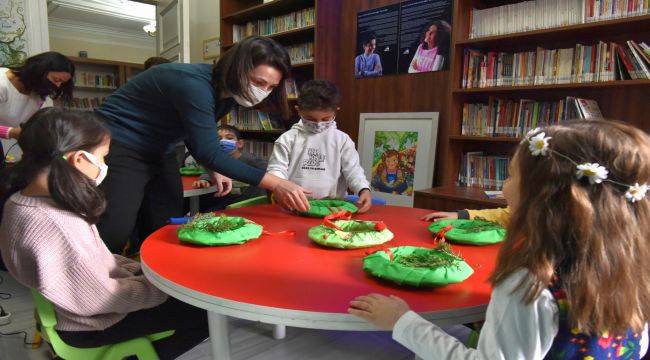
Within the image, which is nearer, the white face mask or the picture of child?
the white face mask

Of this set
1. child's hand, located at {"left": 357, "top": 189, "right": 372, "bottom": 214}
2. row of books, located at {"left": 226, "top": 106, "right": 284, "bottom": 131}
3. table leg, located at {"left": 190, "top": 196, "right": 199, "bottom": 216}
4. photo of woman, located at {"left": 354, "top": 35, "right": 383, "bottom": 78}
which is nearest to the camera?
child's hand, located at {"left": 357, "top": 189, "right": 372, "bottom": 214}

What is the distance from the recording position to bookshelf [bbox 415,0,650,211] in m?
2.27

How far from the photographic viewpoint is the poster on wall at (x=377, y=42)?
10.7 ft

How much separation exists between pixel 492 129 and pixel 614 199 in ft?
7.11

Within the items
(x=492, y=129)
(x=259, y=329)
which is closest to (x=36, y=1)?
(x=259, y=329)

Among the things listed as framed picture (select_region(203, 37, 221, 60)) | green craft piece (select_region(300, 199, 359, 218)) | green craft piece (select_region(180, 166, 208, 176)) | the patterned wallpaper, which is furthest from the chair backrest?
the patterned wallpaper

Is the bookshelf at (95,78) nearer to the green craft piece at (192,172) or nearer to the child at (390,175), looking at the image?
the green craft piece at (192,172)

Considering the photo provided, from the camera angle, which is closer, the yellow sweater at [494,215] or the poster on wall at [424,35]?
the yellow sweater at [494,215]

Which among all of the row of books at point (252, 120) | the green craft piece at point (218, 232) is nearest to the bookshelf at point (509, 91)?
the green craft piece at point (218, 232)

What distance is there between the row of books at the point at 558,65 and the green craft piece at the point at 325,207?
1584mm

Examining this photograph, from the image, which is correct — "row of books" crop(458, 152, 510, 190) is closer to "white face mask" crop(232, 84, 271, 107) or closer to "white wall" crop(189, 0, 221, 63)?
"white face mask" crop(232, 84, 271, 107)

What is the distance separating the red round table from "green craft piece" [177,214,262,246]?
21mm

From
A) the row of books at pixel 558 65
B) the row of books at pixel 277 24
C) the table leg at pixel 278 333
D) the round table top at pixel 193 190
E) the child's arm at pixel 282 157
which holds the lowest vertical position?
the table leg at pixel 278 333

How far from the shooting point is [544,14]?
7.98 feet
